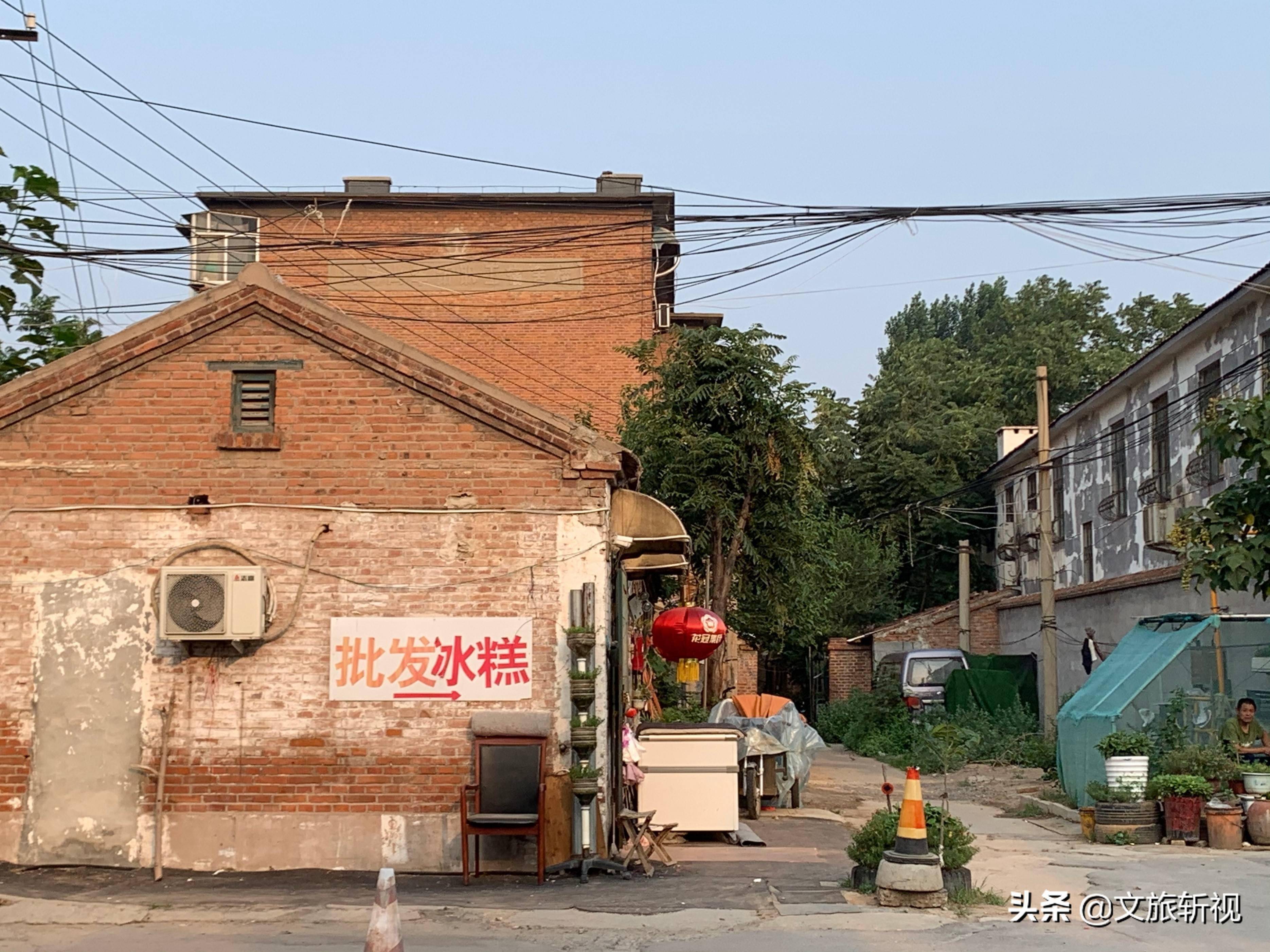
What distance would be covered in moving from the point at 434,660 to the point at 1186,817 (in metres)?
8.34

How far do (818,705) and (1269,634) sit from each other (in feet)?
74.9

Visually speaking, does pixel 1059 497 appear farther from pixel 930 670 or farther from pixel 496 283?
pixel 496 283

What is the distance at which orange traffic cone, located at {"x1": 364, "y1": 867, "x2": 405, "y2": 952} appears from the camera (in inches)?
246

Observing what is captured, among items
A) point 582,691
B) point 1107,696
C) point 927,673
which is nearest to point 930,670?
point 927,673

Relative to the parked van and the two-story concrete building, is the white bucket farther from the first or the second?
the parked van

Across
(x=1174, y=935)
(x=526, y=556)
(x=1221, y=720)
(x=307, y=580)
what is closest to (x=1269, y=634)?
(x=1221, y=720)

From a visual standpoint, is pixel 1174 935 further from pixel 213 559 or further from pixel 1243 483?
pixel 213 559

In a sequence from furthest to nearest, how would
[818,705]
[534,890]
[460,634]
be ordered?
[818,705], [460,634], [534,890]

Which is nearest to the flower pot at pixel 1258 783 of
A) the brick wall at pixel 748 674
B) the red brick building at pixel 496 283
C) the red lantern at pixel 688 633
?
the red lantern at pixel 688 633

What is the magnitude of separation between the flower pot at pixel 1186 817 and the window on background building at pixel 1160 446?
13.0 meters

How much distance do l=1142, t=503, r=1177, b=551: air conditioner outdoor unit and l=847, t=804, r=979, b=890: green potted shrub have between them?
46.6ft

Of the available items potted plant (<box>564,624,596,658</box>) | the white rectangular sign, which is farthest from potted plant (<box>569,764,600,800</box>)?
potted plant (<box>564,624,596,658</box>)

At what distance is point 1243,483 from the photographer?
13.6m

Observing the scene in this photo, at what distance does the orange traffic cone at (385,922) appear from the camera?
6.25m
